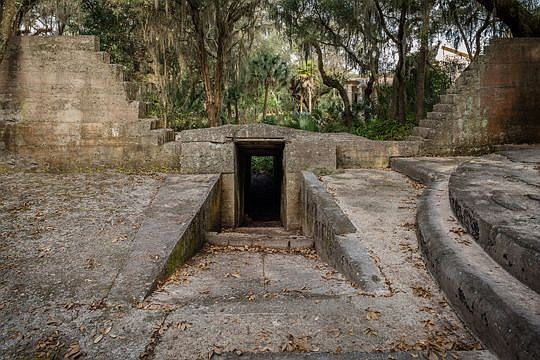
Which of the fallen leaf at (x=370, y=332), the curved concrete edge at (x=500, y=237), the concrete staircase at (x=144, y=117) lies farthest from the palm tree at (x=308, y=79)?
the fallen leaf at (x=370, y=332)

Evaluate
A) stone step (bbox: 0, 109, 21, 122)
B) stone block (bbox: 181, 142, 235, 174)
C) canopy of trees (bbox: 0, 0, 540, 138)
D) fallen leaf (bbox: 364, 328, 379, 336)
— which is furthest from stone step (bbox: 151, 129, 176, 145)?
fallen leaf (bbox: 364, 328, 379, 336)

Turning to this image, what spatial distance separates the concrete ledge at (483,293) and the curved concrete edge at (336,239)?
1.84 feet

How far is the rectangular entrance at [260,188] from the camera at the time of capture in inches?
421

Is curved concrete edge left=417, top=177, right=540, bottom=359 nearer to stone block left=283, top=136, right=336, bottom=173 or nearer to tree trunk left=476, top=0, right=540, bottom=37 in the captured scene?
stone block left=283, top=136, right=336, bottom=173

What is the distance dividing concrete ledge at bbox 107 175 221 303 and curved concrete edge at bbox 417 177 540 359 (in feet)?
8.45

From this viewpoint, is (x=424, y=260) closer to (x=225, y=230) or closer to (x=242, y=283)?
(x=242, y=283)

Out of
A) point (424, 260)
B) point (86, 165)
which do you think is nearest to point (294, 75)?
point (86, 165)

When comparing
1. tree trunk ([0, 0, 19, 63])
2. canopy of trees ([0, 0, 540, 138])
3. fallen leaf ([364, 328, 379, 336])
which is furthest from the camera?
canopy of trees ([0, 0, 540, 138])

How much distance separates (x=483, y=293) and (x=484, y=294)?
0.05 ft

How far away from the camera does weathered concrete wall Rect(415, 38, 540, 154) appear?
9352 mm

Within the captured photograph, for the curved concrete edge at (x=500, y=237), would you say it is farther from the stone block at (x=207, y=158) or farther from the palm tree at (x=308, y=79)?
the palm tree at (x=308, y=79)

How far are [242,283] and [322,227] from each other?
6.29 feet

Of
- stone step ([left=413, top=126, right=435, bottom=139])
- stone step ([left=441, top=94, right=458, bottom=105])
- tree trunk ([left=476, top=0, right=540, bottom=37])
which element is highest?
tree trunk ([left=476, top=0, right=540, bottom=37])

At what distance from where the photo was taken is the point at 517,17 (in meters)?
10.1
